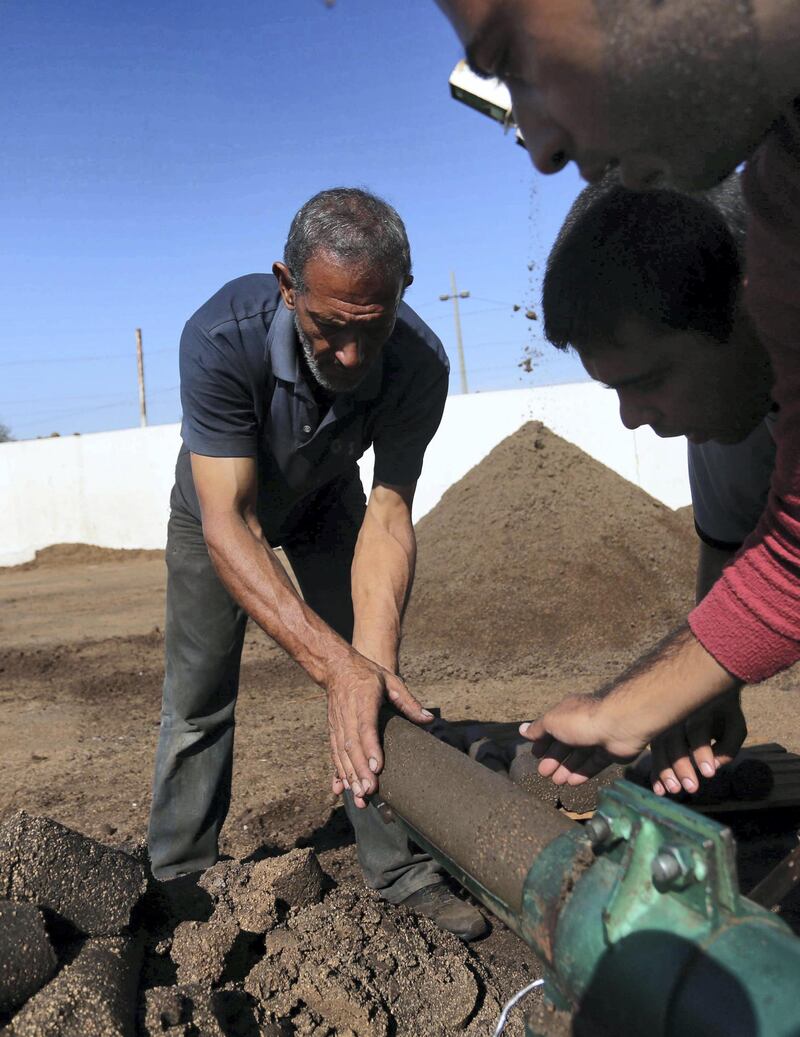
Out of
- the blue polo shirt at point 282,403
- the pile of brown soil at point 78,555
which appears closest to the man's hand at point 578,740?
the blue polo shirt at point 282,403

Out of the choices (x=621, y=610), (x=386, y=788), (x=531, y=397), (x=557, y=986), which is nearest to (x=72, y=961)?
(x=386, y=788)

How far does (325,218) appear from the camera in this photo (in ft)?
9.71

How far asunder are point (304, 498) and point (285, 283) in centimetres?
84

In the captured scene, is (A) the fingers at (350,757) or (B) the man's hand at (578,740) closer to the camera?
(B) the man's hand at (578,740)

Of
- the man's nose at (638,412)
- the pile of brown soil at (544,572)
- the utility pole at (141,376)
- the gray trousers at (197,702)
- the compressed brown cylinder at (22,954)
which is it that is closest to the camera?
the compressed brown cylinder at (22,954)

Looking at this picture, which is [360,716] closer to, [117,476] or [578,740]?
[578,740]

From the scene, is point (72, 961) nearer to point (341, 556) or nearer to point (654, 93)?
point (341, 556)

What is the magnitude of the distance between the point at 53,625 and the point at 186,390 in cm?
756

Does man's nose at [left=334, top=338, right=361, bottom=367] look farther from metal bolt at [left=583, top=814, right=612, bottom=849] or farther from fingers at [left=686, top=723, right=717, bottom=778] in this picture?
metal bolt at [left=583, top=814, right=612, bottom=849]

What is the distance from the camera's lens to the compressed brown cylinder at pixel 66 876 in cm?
221

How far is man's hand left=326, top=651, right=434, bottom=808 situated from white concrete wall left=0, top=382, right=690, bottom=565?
1230 centimetres

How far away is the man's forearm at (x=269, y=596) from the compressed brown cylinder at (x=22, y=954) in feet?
3.25

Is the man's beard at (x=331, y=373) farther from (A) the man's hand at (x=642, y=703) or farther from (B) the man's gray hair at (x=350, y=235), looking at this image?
(A) the man's hand at (x=642, y=703)

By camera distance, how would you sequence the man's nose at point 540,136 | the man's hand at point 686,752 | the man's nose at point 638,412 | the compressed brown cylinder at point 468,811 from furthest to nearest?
the man's hand at point 686,752, the man's nose at point 638,412, the compressed brown cylinder at point 468,811, the man's nose at point 540,136
